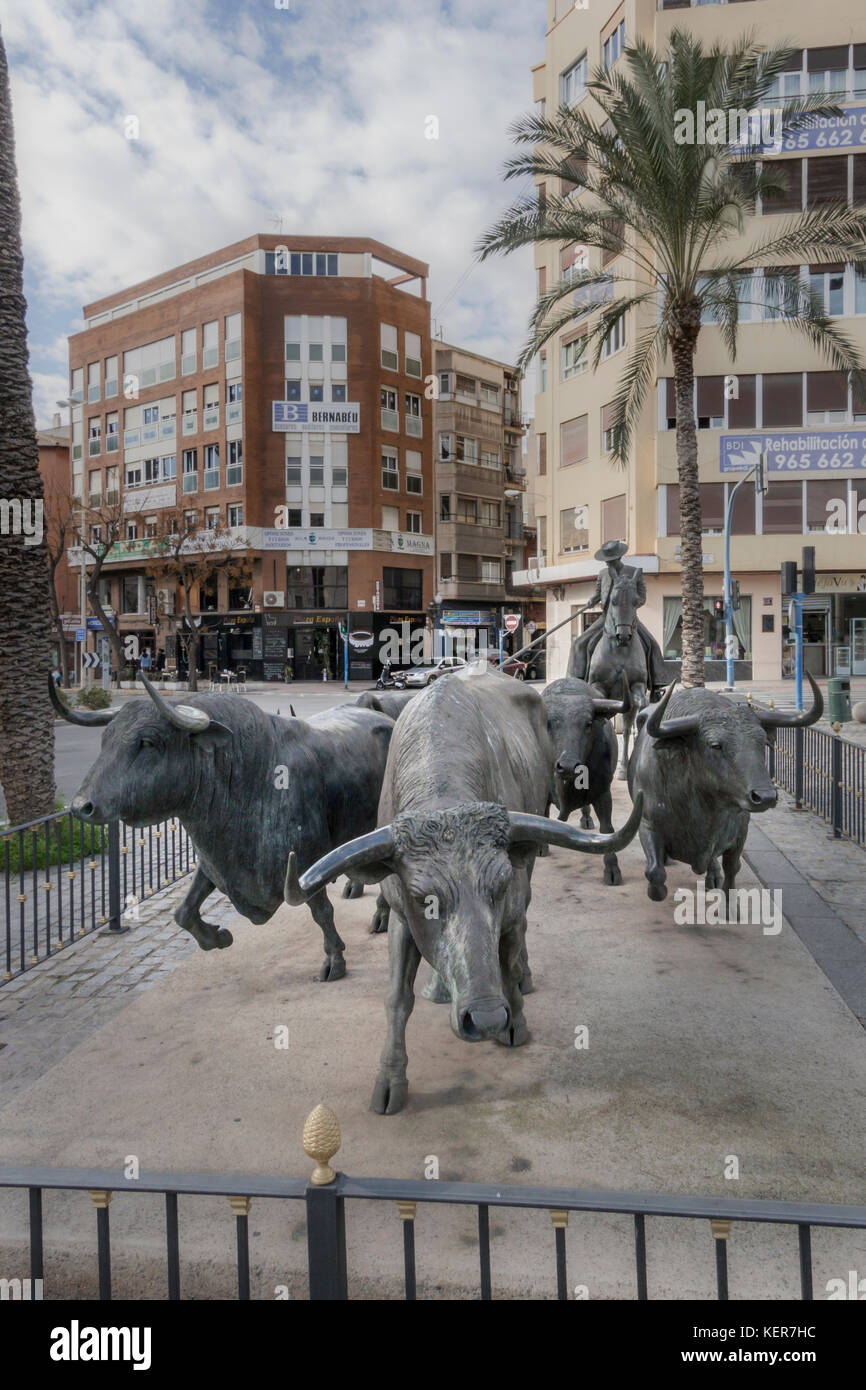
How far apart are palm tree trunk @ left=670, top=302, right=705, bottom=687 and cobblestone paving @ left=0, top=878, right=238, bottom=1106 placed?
41.5 feet

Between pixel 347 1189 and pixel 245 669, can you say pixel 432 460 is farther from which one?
pixel 347 1189

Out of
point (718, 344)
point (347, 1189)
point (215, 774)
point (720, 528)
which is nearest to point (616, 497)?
point (720, 528)

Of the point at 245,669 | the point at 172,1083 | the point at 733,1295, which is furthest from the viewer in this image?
the point at 245,669

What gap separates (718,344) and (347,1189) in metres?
34.8

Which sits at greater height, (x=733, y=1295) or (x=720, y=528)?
(x=720, y=528)

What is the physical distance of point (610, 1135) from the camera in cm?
424

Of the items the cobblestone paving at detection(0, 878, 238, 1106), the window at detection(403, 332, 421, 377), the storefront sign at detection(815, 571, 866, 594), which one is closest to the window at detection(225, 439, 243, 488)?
the window at detection(403, 332, 421, 377)

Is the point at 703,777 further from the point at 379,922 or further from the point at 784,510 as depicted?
the point at 784,510

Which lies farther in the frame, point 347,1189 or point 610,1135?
point 610,1135

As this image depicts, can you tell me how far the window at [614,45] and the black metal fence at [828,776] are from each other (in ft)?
106

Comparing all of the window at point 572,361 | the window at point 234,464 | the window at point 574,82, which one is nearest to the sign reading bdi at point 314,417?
the window at point 234,464

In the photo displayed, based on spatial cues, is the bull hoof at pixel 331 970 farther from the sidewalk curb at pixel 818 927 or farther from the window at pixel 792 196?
the window at pixel 792 196

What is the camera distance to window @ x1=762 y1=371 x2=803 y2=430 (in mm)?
32594

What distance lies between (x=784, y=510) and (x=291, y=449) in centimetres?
2866
